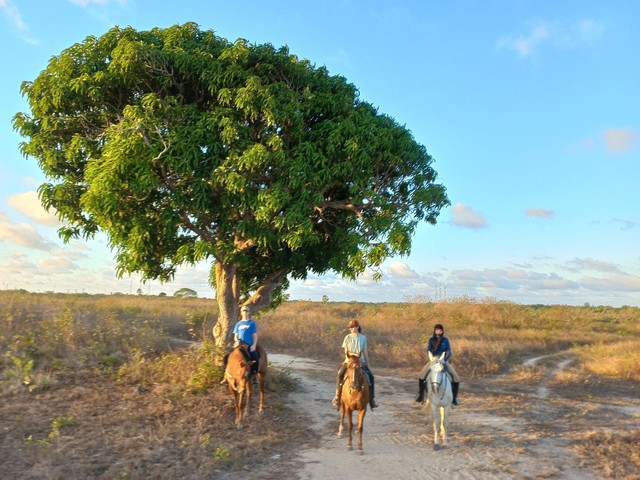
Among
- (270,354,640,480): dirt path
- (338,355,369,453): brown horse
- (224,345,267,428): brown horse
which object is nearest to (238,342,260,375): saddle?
(224,345,267,428): brown horse

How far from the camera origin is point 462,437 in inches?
372

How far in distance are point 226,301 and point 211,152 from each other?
4.70 metres

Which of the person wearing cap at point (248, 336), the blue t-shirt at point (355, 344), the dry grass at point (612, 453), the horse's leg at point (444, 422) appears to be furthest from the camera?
the person wearing cap at point (248, 336)

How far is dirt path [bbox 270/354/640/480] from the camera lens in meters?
7.64

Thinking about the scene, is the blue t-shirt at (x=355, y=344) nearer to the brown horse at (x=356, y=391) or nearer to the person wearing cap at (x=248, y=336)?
the brown horse at (x=356, y=391)

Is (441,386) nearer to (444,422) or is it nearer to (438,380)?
(438,380)

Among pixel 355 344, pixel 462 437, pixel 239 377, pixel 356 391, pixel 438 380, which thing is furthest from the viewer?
pixel 239 377

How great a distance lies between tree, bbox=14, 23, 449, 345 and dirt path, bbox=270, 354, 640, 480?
12.4ft

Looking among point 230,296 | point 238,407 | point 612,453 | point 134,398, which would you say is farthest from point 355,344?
point 134,398

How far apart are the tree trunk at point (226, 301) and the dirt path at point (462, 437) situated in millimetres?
2678

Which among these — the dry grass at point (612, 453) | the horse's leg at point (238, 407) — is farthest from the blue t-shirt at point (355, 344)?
the dry grass at point (612, 453)

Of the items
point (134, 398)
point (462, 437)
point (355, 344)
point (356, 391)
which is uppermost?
point (355, 344)

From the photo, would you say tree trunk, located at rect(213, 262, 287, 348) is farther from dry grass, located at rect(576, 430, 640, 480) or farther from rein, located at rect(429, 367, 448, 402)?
dry grass, located at rect(576, 430, 640, 480)

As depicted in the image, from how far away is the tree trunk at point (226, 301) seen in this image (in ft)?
43.0
